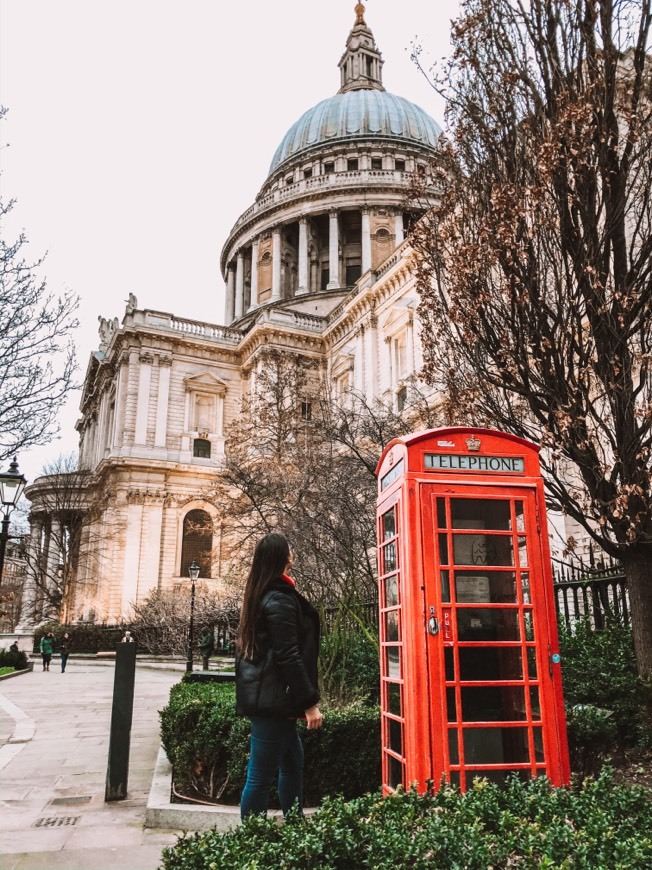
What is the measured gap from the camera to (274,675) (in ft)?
14.1

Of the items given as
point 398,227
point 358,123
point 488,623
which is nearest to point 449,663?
point 488,623

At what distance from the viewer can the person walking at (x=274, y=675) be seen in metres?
4.24

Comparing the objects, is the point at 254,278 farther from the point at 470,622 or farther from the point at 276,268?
the point at 470,622

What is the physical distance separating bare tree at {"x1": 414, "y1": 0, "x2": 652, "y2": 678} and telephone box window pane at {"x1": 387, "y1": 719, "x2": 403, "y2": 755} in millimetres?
2929

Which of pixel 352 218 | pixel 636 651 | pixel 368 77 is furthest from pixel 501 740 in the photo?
pixel 368 77

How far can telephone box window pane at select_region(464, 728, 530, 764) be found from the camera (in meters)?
4.55

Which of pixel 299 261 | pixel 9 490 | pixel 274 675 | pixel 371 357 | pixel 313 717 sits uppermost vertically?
pixel 299 261

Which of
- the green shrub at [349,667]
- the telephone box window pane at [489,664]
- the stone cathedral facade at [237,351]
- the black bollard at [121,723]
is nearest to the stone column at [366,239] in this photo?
the stone cathedral facade at [237,351]

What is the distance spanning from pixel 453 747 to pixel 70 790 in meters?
4.35

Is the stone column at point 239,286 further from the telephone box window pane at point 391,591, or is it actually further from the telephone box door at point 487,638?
the telephone box door at point 487,638

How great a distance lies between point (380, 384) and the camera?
3372 centimetres

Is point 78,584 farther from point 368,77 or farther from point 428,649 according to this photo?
point 368,77

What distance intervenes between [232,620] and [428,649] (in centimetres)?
1934

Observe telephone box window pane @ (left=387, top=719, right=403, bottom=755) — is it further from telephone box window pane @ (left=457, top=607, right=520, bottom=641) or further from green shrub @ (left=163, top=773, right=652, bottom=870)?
green shrub @ (left=163, top=773, right=652, bottom=870)
